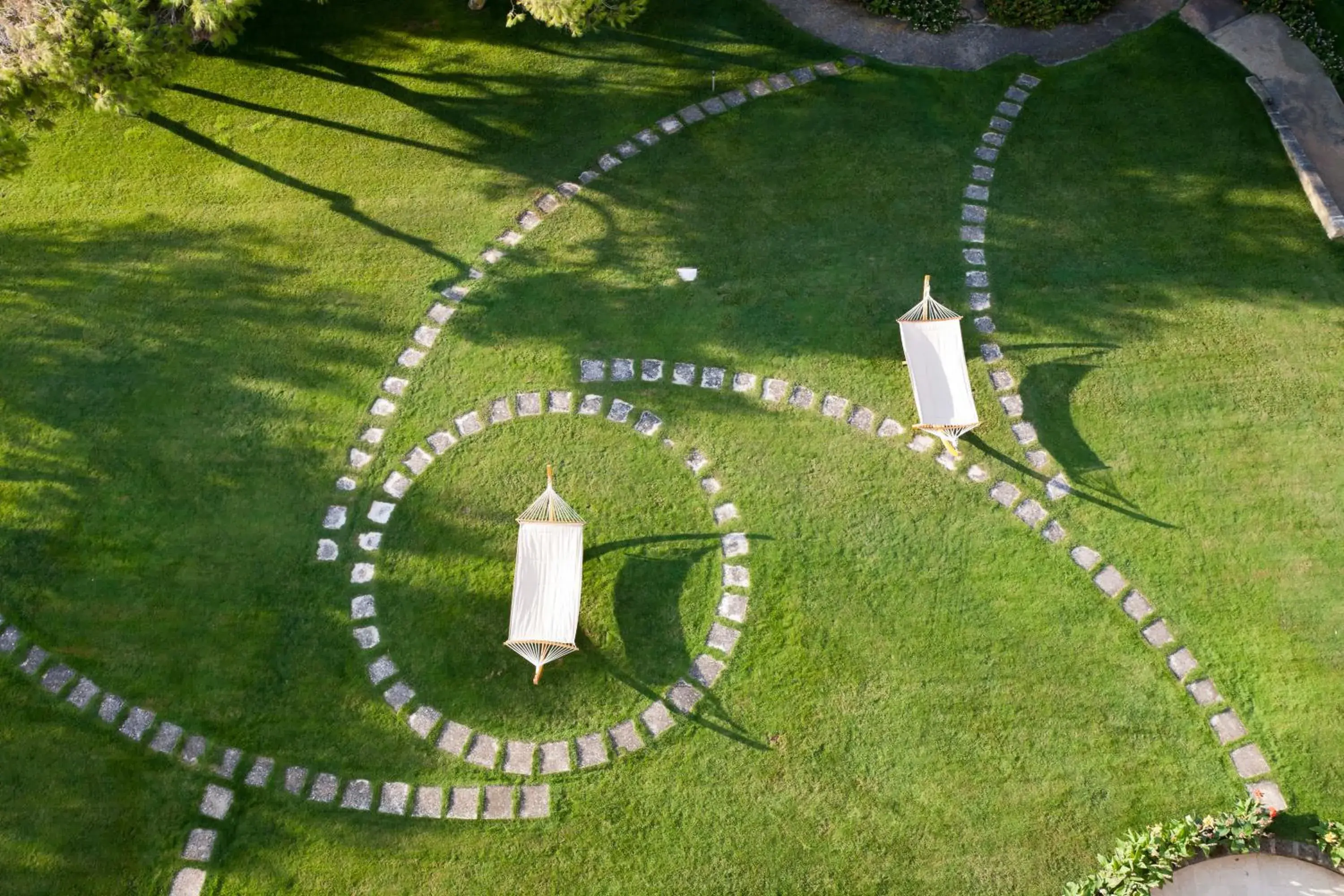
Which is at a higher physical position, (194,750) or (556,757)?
(556,757)

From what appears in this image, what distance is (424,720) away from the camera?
1085 centimetres

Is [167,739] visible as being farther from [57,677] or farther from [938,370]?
[938,370]

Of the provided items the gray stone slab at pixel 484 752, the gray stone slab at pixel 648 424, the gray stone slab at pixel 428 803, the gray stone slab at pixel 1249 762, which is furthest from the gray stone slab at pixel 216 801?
the gray stone slab at pixel 1249 762

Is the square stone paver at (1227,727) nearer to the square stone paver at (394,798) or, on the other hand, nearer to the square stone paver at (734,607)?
the square stone paver at (734,607)

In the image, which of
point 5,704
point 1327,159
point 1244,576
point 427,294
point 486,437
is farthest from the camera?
point 1327,159

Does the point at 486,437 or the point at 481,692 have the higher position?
the point at 486,437

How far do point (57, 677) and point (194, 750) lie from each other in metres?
1.98

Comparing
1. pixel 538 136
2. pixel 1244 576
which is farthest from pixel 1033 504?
pixel 538 136

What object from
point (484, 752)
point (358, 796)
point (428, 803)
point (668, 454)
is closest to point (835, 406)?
point (668, 454)

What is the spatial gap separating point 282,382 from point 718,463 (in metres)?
6.13

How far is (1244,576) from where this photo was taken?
11648 millimetres

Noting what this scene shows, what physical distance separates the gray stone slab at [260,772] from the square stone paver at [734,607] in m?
5.18

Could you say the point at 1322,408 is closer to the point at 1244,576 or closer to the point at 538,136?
the point at 1244,576

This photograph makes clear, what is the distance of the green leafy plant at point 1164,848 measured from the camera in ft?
32.2
